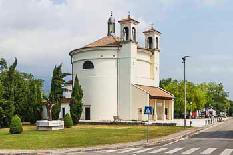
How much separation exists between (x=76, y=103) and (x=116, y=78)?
816 cm

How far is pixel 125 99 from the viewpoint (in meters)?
70.8

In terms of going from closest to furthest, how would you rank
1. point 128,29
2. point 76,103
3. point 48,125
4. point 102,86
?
point 48,125 → point 76,103 → point 102,86 → point 128,29

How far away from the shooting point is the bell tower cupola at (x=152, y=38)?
78.8 m

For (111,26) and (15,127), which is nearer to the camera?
(15,127)

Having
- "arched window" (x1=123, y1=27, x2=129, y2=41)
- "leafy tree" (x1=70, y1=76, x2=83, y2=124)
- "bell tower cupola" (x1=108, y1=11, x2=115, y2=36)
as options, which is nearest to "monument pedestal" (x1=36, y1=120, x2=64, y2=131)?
"leafy tree" (x1=70, y1=76, x2=83, y2=124)

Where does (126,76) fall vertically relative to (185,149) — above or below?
above

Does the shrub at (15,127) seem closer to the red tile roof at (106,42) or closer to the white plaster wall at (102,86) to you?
the white plaster wall at (102,86)

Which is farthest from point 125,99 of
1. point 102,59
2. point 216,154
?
point 216,154

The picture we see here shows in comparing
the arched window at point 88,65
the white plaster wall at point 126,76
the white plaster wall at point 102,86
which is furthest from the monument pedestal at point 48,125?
the arched window at point 88,65

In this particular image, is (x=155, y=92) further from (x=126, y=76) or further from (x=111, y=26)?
(x=111, y=26)

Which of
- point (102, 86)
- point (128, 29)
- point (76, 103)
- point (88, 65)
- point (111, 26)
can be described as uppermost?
point (111, 26)

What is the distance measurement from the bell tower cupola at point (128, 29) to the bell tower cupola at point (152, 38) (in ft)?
20.5

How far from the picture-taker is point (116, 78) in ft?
235

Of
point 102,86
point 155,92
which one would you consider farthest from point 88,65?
point 155,92
